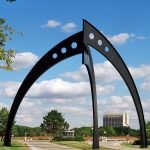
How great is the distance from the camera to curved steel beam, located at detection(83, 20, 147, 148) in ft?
114

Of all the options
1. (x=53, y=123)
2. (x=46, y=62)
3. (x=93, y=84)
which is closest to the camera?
(x=93, y=84)

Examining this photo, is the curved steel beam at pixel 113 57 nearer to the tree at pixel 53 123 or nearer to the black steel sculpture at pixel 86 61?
→ the black steel sculpture at pixel 86 61

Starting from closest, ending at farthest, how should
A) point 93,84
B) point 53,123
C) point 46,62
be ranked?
point 93,84 < point 46,62 < point 53,123

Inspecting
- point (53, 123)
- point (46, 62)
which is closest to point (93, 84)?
point (46, 62)

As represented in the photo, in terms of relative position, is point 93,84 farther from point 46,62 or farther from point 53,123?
point 53,123

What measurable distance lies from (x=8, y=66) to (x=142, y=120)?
68.8 feet

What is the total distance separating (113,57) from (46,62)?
20.6ft

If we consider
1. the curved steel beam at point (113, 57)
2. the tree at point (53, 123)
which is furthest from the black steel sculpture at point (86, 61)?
the tree at point (53, 123)

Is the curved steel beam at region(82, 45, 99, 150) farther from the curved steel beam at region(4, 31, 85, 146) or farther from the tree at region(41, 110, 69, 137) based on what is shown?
the tree at region(41, 110, 69, 137)

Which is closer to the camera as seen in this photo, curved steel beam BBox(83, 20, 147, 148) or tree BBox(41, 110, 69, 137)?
curved steel beam BBox(83, 20, 147, 148)

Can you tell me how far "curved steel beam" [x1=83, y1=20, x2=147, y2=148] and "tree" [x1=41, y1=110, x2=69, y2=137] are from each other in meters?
78.2

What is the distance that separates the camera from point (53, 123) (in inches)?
4518

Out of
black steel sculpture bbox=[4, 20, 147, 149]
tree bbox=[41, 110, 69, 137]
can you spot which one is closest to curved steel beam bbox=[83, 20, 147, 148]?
black steel sculpture bbox=[4, 20, 147, 149]

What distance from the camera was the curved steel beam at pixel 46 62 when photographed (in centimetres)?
3559
